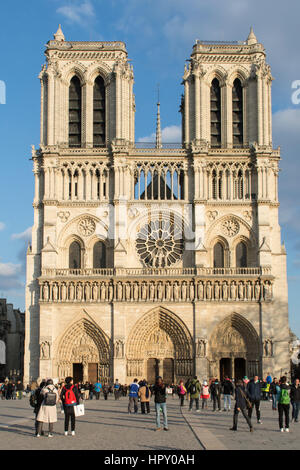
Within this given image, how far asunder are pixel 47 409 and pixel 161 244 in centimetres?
2833

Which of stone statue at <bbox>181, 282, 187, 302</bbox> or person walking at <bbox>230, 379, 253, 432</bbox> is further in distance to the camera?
stone statue at <bbox>181, 282, 187, 302</bbox>

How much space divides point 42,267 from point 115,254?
175 inches

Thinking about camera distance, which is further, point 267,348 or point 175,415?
point 267,348

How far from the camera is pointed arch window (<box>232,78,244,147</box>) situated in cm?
4669

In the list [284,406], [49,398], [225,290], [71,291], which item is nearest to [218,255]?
[225,290]

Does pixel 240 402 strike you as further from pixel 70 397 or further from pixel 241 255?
pixel 241 255

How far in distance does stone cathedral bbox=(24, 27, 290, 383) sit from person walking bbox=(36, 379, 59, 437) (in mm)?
25144

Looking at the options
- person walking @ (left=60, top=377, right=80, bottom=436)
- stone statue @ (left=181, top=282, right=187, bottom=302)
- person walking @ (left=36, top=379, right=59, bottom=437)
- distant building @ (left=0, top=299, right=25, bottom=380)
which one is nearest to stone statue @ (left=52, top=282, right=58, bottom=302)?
stone statue @ (left=181, top=282, right=187, bottom=302)

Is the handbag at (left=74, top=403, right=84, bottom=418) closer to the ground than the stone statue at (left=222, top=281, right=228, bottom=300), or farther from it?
closer to the ground

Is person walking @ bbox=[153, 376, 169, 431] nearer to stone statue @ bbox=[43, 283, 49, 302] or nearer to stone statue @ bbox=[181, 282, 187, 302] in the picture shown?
stone statue @ bbox=[181, 282, 187, 302]
